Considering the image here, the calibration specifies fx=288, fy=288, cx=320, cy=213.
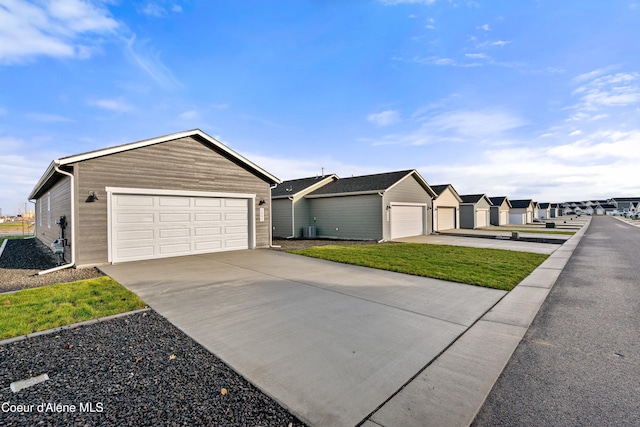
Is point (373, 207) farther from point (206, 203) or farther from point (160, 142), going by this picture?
point (160, 142)

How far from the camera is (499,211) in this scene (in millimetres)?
35062

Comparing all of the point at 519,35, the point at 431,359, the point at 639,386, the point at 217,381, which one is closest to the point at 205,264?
the point at 217,381

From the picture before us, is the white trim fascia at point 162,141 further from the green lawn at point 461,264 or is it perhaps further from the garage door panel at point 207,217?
the green lawn at point 461,264

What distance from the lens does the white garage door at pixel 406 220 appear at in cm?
1791

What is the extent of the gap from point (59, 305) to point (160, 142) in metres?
6.74

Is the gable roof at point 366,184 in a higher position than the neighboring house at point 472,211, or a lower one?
higher

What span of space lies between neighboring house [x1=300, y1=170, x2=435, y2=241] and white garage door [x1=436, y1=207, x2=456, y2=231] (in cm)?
293

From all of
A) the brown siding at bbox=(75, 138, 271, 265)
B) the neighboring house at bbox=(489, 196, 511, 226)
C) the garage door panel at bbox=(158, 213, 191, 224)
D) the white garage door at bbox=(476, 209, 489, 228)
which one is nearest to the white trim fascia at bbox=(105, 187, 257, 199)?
the brown siding at bbox=(75, 138, 271, 265)

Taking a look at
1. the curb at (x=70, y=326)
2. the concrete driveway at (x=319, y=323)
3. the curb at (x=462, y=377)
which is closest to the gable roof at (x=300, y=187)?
the concrete driveway at (x=319, y=323)

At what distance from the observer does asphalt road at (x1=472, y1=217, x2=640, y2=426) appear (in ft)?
7.63

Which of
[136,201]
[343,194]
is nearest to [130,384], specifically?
[136,201]

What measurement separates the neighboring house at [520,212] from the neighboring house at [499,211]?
3.61 m

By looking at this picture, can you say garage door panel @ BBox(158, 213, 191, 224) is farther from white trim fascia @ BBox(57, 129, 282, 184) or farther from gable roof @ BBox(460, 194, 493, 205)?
gable roof @ BBox(460, 194, 493, 205)

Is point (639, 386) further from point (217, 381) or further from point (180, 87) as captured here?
point (180, 87)
